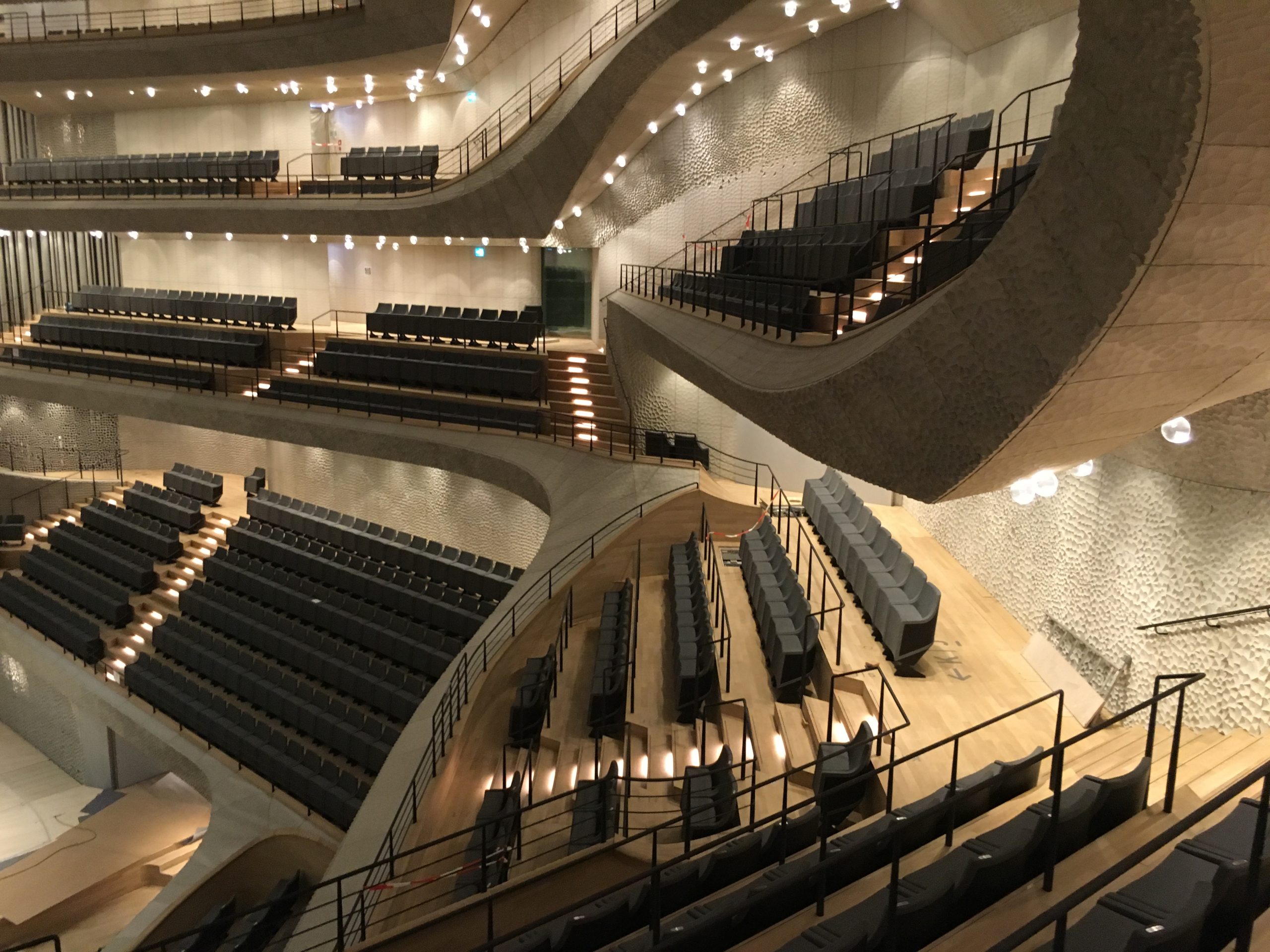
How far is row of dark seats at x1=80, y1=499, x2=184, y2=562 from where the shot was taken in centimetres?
1195

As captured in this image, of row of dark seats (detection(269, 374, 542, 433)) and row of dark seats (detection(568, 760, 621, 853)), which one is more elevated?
row of dark seats (detection(269, 374, 542, 433))

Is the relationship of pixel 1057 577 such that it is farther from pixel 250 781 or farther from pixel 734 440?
pixel 250 781

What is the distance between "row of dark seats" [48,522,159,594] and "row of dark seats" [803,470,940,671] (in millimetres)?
8010

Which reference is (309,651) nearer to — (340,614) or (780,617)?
(340,614)

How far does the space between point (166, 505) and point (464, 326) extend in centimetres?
477

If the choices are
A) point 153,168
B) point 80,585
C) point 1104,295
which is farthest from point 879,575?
point 153,168

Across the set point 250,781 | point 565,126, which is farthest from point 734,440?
point 250,781

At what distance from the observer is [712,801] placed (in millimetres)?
4242

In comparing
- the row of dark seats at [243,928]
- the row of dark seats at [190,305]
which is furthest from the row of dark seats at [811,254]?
the row of dark seats at [190,305]

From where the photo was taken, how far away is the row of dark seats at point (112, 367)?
1291 centimetres

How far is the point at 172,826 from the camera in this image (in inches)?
387

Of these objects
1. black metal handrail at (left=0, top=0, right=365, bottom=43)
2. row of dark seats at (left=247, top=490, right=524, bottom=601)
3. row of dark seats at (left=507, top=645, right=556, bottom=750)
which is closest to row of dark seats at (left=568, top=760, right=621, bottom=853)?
row of dark seats at (left=507, top=645, right=556, bottom=750)

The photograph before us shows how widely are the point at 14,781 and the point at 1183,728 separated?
12.0m

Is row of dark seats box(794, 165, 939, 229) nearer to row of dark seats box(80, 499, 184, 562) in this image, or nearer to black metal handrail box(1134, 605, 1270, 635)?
black metal handrail box(1134, 605, 1270, 635)
